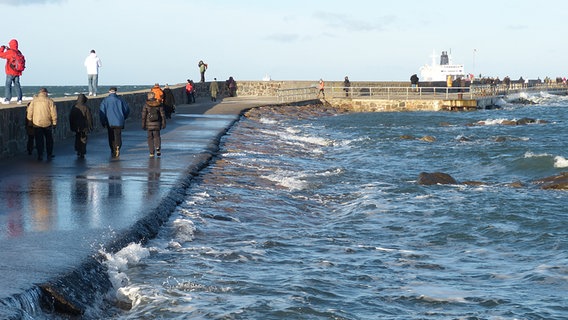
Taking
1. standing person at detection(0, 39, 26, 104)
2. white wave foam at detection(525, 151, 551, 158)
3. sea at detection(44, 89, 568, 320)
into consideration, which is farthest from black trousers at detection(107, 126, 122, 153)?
white wave foam at detection(525, 151, 551, 158)

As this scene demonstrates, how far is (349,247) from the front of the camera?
1235 centimetres

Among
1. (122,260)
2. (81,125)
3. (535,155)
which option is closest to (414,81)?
(535,155)

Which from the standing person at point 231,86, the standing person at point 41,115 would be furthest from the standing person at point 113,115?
the standing person at point 231,86

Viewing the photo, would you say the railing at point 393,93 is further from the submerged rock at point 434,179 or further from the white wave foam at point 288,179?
the submerged rock at point 434,179

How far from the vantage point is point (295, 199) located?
54.5 feet

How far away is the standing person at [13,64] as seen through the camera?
20328 mm

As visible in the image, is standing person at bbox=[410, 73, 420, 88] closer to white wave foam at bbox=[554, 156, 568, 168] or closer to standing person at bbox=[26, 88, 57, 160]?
white wave foam at bbox=[554, 156, 568, 168]

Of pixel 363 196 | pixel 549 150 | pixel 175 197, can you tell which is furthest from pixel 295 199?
pixel 549 150

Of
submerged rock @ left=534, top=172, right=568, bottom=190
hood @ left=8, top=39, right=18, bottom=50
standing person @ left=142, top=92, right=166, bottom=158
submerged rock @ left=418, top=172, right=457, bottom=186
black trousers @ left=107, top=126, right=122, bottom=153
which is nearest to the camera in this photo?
black trousers @ left=107, top=126, right=122, bottom=153

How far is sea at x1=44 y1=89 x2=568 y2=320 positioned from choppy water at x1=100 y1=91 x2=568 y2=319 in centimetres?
3

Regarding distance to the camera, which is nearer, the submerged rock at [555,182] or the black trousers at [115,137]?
the black trousers at [115,137]

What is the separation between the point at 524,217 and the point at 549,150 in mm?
16178

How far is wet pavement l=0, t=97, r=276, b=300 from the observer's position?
9.09 m

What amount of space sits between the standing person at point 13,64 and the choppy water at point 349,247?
495 cm
